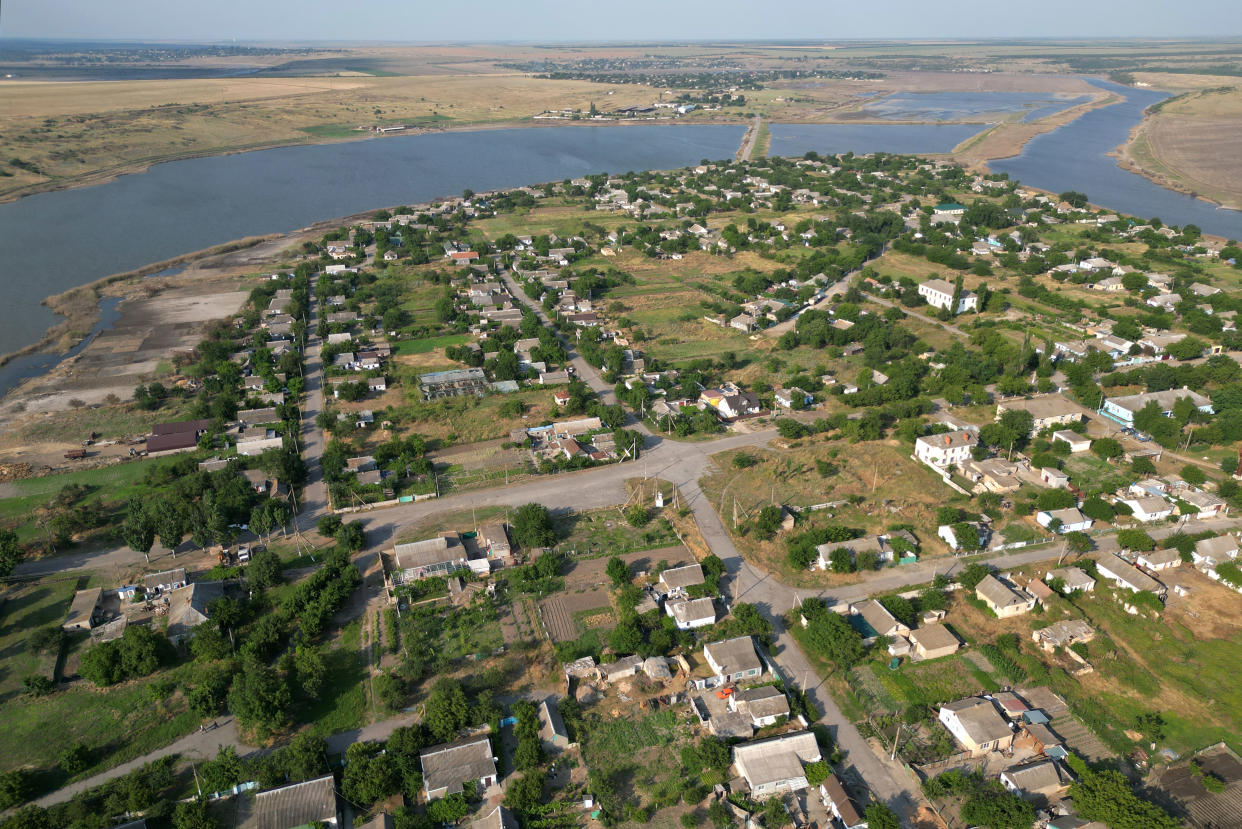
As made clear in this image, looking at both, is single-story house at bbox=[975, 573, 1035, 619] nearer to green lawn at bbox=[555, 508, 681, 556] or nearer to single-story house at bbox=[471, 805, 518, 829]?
green lawn at bbox=[555, 508, 681, 556]

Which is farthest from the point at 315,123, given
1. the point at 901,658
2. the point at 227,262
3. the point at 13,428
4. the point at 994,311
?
the point at 901,658

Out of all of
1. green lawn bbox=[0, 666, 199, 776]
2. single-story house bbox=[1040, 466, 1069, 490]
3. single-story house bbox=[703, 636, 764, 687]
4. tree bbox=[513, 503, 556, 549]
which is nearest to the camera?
green lawn bbox=[0, 666, 199, 776]

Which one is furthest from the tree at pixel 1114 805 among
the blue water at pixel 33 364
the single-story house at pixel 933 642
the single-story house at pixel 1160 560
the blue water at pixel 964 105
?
the blue water at pixel 964 105

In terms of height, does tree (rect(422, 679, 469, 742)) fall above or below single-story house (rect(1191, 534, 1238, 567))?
above

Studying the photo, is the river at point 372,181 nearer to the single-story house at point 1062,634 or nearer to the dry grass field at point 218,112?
the dry grass field at point 218,112

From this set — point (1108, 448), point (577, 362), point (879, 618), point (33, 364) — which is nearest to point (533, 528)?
point (879, 618)

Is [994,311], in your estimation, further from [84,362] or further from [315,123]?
[315,123]

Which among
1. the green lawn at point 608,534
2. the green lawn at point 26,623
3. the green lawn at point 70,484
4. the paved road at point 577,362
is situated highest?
the green lawn at point 70,484

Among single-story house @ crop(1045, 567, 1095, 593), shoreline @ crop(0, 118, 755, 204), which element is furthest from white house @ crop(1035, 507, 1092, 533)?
shoreline @ crop(0, 118, 755, 204)
